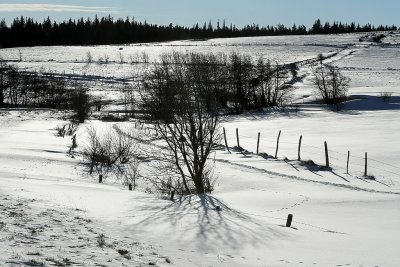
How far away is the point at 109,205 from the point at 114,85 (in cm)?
7179

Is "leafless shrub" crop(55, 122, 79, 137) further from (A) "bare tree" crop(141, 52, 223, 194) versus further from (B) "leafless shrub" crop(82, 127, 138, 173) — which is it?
(A) "bare tree" crop(141, 52, 223, 194)

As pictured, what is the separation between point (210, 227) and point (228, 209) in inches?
125

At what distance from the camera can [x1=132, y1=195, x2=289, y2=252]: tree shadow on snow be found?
12.4 metres

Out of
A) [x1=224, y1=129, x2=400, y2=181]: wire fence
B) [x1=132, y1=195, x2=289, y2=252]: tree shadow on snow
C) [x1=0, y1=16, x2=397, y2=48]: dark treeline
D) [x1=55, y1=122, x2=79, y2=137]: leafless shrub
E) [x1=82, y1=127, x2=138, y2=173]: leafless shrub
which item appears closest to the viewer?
[x1=132, y1=195, x2=289, y2=252]: tree shadow on snow

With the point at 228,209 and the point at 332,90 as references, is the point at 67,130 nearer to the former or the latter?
the point at 228,209

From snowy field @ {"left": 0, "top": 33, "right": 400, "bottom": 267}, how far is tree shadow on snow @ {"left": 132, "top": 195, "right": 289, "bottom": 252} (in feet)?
0.11

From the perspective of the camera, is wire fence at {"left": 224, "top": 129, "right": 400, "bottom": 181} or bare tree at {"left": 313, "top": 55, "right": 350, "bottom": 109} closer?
wire fence at {"left": 224, "top": 129, "right": 400, "bottom": 181}

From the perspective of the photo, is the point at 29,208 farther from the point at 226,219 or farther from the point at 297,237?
the point at 297,237

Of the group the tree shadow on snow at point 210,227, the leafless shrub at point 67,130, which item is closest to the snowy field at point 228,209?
the tree shadow on snow at point 210,227

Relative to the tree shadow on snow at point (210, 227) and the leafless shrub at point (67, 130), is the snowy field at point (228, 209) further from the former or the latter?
the leafless shrub at point (67, 130)

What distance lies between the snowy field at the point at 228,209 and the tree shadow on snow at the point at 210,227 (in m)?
0.03

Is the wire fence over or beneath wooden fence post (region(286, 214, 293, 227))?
beneath

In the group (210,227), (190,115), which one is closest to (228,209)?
(210,227)

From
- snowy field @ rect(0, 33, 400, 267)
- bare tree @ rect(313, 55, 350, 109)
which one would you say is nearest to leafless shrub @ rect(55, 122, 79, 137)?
snowy field @ rect(0, 33, 400, 267)
